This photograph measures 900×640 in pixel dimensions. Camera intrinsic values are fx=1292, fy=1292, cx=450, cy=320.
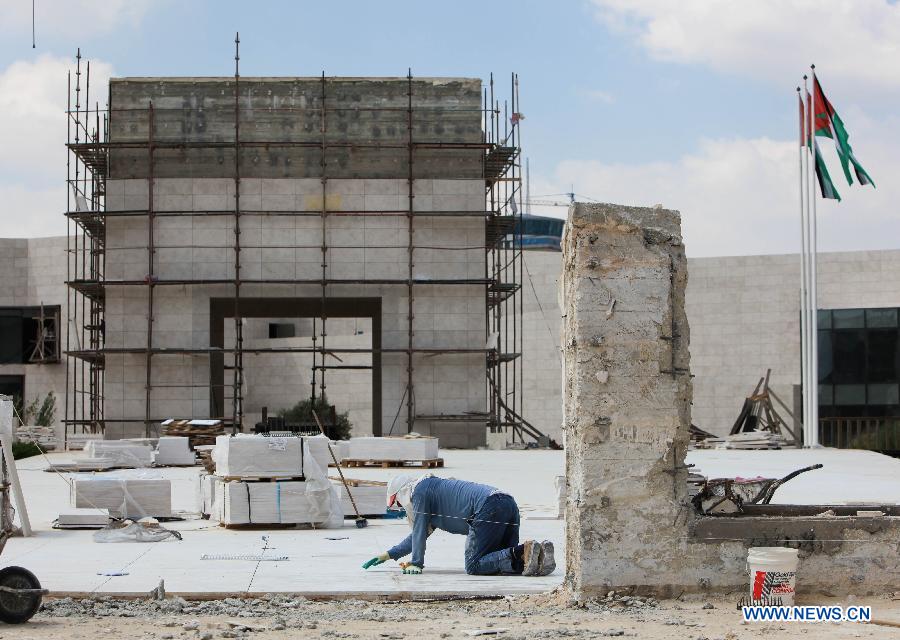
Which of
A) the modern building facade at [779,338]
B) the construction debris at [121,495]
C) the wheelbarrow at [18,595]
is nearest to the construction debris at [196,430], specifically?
the construction debris at [121,495]

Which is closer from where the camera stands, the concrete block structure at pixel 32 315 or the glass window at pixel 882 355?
the glass window at pixel 882 355

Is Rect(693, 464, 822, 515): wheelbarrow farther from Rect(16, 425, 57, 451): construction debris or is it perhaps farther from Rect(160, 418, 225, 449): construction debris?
Rect(16, 425, 57, 451): construction debris

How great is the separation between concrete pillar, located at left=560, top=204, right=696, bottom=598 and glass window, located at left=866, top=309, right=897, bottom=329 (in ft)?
122

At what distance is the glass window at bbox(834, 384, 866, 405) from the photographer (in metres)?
44.8

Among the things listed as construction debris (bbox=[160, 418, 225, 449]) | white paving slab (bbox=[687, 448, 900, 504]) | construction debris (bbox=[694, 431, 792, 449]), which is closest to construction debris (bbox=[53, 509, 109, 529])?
white paving slab (bbox=[687, 448, 900, 504])

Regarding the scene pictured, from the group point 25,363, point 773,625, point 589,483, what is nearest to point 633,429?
point 589,483

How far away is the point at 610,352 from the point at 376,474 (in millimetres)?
15877

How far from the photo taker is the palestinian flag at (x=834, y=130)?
3212 centimetres

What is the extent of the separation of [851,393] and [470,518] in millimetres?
36579

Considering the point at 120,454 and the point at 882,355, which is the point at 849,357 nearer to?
the point at 882,355

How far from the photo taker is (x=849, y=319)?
4497 cm

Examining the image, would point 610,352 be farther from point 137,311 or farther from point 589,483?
point 137,311

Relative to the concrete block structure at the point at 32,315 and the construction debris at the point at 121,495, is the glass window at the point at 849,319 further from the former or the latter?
the construction debris at the point at 121,495

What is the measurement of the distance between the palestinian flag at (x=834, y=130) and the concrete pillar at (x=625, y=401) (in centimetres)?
2409
